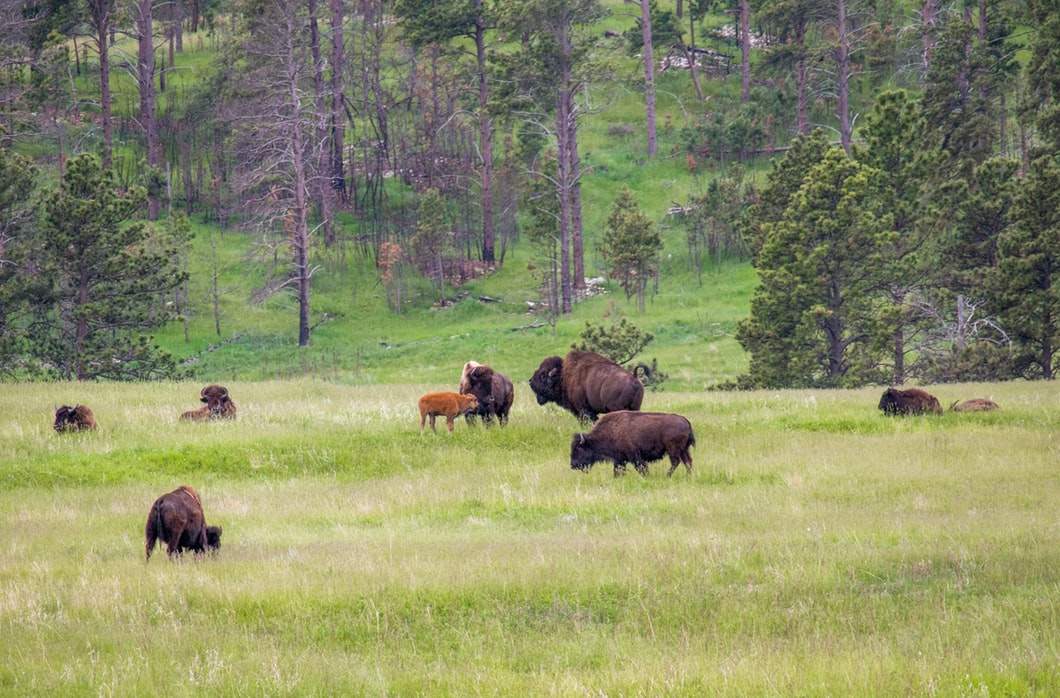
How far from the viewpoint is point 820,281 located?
106 feet

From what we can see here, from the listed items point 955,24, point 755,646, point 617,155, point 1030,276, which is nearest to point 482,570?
point 755,646

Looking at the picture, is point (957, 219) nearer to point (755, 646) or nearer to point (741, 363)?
point (741, 363)

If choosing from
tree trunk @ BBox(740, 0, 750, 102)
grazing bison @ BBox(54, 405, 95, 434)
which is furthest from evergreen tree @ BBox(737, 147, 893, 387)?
tree trunk @ BBox(740, 0, 750, 102)

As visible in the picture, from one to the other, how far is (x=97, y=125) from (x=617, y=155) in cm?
2948

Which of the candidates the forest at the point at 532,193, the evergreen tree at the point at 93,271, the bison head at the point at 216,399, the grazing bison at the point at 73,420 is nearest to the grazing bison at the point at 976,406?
the forest at the point at 532,193

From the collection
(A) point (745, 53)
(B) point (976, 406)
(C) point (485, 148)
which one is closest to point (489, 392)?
(B) point (976, 406)

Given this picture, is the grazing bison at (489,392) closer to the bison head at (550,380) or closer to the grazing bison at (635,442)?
the bison head at (550,380)

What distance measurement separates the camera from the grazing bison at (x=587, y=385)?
19.1 meters

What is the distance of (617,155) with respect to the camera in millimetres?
69625

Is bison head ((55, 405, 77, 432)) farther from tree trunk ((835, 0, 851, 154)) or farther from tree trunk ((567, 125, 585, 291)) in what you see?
tree trunk ((835, 0, 851, 154))

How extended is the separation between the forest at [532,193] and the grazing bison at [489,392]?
1360 cm

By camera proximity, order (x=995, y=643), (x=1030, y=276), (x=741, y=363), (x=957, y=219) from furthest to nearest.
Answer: (x=741, y=363) → (x=957, y=219) → (x=1030, y=276) → (x=995, y=643)

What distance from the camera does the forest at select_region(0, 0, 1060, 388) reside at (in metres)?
33.5

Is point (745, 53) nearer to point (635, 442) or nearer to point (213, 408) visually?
point (213, 408)
